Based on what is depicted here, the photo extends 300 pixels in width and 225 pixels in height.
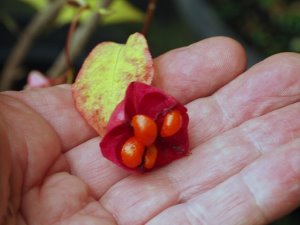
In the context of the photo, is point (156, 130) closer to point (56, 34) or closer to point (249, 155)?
point (249, 155)

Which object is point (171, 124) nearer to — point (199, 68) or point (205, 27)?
point (199, 68)

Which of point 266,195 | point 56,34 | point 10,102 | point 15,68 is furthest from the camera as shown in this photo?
point 56,34

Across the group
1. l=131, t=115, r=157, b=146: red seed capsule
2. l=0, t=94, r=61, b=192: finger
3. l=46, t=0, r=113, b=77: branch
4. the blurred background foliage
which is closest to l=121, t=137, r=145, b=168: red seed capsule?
l=131, t=115, r=157, b=146: red seed capsule

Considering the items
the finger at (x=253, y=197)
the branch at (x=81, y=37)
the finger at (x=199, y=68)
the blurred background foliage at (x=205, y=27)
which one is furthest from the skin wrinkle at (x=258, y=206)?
the blurred background foliage at (x=205, y=27)

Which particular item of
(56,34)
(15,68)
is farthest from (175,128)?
(56,34)

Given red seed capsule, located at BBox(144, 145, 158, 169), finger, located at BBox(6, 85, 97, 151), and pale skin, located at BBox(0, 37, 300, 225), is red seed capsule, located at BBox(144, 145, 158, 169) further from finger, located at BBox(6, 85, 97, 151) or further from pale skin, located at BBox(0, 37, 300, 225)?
finger, located at BBox(6, 85, 97, 151)

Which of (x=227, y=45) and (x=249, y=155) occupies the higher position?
(x=227, y=45)

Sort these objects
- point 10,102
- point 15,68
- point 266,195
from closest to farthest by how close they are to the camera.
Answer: point 266,195
point 10,102
point 15,68
